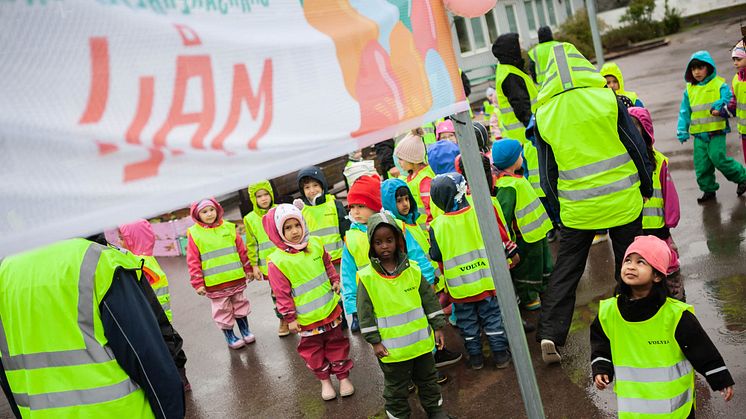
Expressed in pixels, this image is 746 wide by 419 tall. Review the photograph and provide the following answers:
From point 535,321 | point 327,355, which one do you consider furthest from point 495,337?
point 327,355

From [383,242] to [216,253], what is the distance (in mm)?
3009

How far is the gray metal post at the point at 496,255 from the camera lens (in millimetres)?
2912

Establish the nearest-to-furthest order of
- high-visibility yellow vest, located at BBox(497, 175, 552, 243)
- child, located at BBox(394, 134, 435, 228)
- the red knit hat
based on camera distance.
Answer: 1. the red knit hat
2. high-visibility yellow vest, located at BBox(497, 175, 552, 243)
3. child, located at BBox(394, 134, 435, 228)

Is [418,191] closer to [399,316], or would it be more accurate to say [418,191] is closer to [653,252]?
[399,316]

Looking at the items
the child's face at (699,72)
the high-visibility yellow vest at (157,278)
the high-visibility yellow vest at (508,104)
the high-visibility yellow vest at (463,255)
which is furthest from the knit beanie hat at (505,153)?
the high-visibility yellow vest at (157,278)

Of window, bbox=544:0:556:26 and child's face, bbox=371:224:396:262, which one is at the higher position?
window, bbox=544:0:556:26

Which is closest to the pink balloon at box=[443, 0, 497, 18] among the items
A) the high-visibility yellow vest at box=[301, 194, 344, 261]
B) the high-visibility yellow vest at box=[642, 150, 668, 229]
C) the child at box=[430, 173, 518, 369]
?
the child at box=[430, 173, 518, 369]

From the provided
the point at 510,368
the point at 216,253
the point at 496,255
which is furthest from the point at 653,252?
the point at 216,253

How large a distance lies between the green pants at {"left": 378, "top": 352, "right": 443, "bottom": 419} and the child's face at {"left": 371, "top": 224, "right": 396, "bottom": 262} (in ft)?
2.55

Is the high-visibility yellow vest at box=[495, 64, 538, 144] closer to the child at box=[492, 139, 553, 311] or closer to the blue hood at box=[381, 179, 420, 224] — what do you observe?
the child at box=[492, 139, 553, 311]

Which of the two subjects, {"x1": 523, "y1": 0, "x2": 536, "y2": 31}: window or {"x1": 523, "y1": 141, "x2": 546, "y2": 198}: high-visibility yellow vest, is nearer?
{"x1": 523, "y1": 141, "x2": 546, "y2": 198}: high-visibility yellow vest

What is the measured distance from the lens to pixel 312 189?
279 inches

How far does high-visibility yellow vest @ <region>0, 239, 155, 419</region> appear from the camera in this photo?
293 centimetres

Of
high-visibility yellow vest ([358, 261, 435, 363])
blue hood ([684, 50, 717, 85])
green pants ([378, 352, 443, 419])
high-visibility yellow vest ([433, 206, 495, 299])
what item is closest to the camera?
high-visibility yellow vest ([358, 261, 435, 363])
